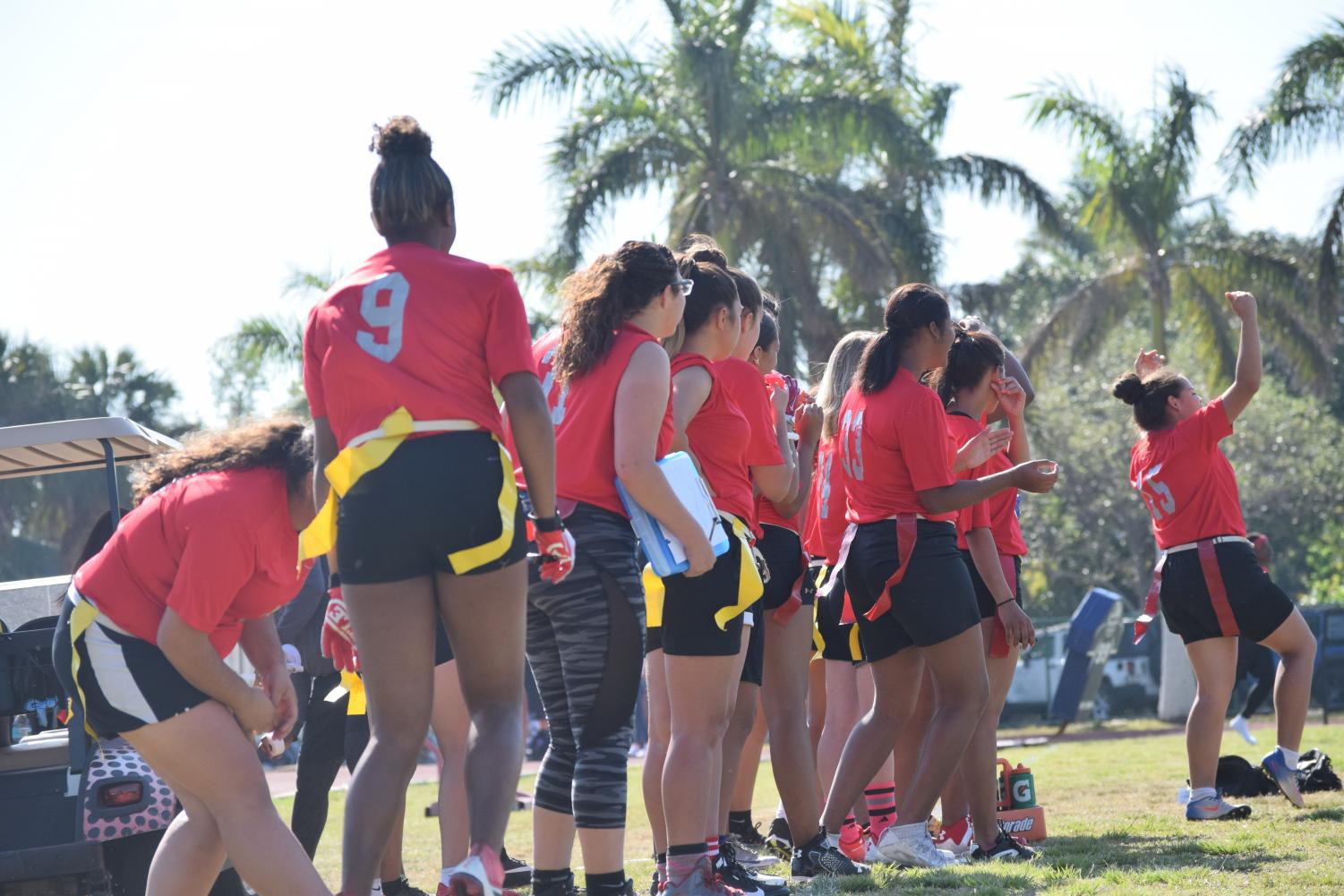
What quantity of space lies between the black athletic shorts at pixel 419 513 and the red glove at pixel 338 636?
1.14 ft

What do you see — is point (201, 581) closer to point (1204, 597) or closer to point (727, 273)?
point (727, 273)

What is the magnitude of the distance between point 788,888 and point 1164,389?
11.1 feet

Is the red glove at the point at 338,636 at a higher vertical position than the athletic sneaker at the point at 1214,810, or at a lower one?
higher

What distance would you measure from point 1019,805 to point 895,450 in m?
2.14

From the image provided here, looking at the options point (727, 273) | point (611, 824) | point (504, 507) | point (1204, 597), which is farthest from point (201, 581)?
point (1204, 597)

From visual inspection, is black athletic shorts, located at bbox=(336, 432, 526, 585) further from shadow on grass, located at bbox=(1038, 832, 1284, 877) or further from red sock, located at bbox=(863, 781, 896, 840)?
red sock, located at bbox=(863, 781, 896, 840)

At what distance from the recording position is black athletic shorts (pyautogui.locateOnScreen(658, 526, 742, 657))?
14.4 feet

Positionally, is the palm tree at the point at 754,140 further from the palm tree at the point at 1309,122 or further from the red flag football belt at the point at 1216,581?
the red flag football belt at the point at 1216,581

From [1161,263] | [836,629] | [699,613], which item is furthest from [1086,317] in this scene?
[699,613]

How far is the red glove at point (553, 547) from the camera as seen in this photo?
12.0 ft

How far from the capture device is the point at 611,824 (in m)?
4.03

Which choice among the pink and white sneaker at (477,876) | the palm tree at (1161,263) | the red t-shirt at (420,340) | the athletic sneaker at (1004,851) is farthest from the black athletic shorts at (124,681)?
the palm tree at (1161,263)

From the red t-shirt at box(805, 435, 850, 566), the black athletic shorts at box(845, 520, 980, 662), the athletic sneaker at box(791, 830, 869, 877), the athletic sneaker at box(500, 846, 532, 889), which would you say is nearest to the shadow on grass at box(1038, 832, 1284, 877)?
the athletic sneaker at box(791, 830, 869, 877)

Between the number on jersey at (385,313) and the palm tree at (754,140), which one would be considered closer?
the number on jersey at (385,313)
